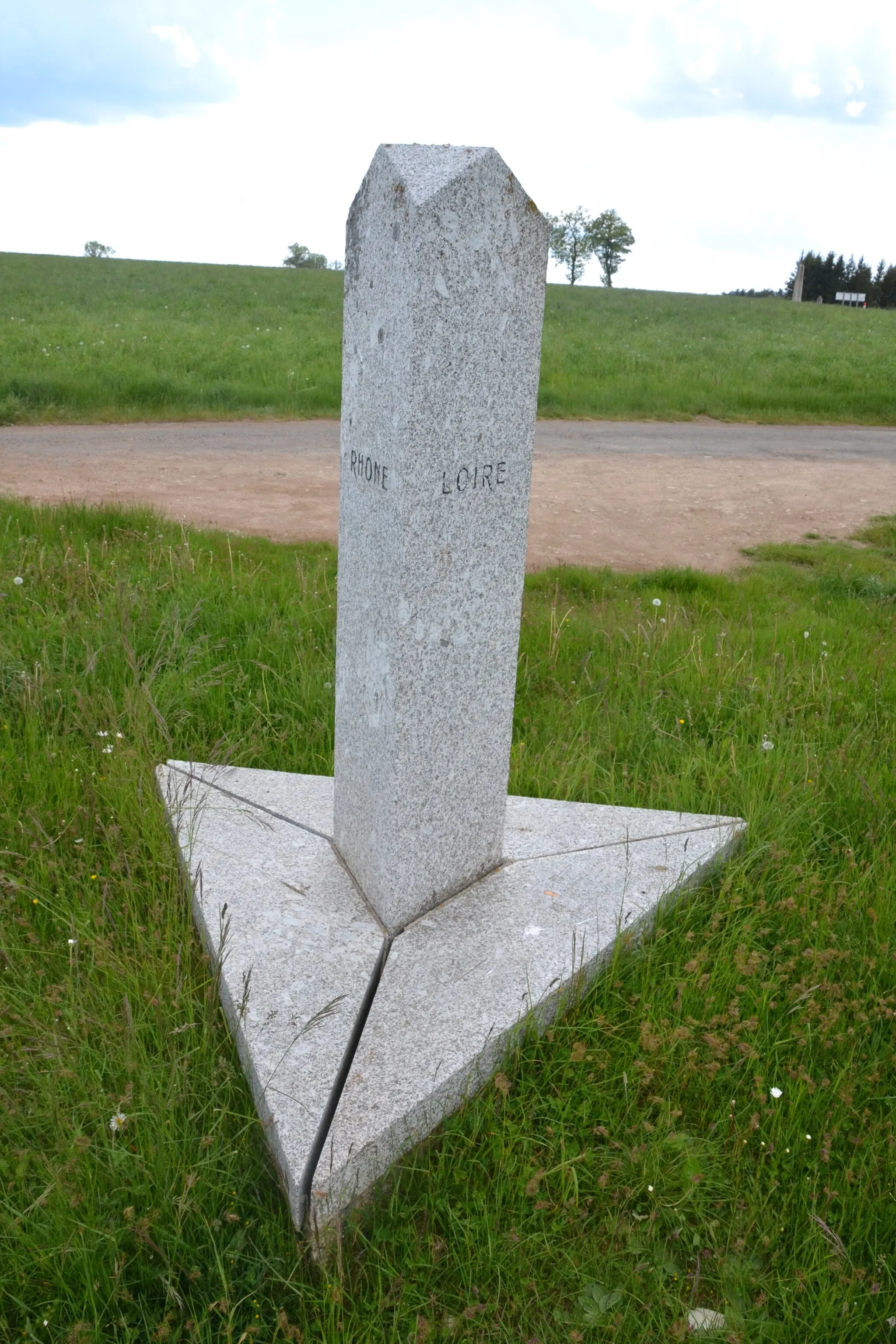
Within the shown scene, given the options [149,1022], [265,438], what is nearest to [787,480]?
[265,438]

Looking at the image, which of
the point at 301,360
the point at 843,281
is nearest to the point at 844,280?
the point at 843,281

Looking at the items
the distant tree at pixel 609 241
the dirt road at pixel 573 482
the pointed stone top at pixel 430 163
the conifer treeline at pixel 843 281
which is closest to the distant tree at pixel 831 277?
the conifer treeline at pixel 843 281

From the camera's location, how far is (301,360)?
13.7 meters

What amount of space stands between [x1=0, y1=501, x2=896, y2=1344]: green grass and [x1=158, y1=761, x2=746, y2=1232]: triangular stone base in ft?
0.25

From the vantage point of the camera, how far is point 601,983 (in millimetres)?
2500

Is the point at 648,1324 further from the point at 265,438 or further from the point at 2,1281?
the point at 265,438

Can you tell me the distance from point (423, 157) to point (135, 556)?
3.68m

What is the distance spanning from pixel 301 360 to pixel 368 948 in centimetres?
1222

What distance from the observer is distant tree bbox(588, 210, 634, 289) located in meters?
73.5

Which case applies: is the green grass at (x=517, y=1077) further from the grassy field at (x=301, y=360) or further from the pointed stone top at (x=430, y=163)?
the grassy field at (x=301, y=360)

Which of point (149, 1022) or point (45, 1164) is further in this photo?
point (149, 1022)

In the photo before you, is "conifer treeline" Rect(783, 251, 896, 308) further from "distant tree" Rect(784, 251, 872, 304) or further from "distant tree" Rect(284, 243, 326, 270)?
"distant tree" Rect(284, 243, 326, 270)

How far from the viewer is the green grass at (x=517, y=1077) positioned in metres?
1.82

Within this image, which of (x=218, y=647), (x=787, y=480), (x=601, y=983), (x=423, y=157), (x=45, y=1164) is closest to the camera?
(x=45, y=1164)
